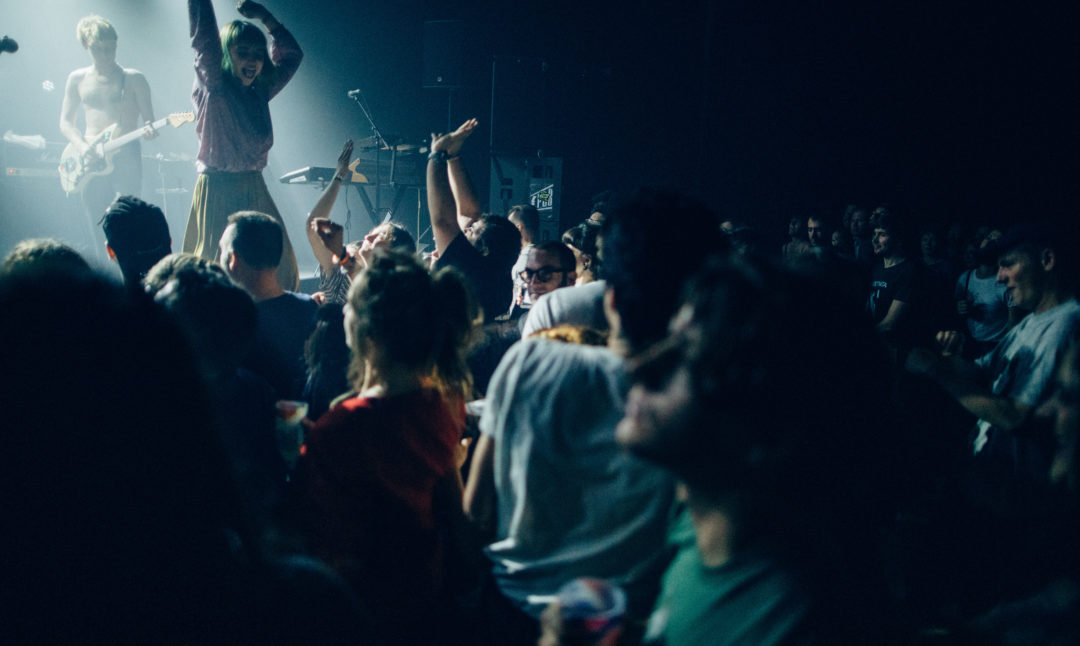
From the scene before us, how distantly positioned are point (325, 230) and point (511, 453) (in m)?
2.00

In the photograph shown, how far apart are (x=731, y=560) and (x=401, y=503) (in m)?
0.79

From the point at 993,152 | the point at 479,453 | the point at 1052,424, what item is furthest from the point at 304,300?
the point at 993,152

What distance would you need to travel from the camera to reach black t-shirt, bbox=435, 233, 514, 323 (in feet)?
8.96

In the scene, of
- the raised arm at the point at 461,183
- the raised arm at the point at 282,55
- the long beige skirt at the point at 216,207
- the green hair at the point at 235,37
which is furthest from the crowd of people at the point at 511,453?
the raised arm at the point at 282,55

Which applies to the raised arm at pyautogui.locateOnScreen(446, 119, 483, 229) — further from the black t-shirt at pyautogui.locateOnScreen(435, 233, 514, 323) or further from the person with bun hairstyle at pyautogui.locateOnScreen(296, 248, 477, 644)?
the person with bun hairstyle at pyautogui.locateOnScreen(296, 248, 477, 644)

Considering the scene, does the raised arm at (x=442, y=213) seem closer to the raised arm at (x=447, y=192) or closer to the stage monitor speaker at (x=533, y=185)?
the raised arm at (x=447, y=192)

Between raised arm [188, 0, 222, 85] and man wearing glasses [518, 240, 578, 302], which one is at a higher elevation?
raised arm [188, 0, 222, 85]

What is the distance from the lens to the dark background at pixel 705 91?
7.78 m

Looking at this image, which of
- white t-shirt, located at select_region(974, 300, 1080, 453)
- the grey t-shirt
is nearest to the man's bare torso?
the grey t-shirt

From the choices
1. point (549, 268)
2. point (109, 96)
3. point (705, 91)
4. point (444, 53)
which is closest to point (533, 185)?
point (444, 53)

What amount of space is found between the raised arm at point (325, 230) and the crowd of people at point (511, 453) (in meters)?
0.47

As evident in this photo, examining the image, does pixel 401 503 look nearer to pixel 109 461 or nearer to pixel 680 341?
pixel 109 461

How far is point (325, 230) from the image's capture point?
295 centimetres

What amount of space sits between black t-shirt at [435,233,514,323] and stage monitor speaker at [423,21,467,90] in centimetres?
552
